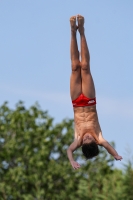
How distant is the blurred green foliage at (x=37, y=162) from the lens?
49750 millimetres

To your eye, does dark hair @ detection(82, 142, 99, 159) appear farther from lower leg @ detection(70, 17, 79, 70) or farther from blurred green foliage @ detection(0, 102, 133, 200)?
blurred green foliage @ detection(0, 102, 133, 200)

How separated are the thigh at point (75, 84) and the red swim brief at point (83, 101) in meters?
0.11

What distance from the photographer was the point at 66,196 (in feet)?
164

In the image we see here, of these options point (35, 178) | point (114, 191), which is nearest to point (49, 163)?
point (35, 178)

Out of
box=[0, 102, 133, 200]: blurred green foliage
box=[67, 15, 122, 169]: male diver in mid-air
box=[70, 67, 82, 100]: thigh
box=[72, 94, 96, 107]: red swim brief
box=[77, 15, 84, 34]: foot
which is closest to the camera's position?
box=[77, 15, 84, 34]: foot

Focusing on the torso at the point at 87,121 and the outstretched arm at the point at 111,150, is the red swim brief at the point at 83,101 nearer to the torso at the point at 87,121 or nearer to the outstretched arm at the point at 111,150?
the torso at the point at 87,121

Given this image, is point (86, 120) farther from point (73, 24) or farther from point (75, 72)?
point (73, 24)

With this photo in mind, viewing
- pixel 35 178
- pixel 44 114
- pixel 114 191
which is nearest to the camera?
pixel 114 191

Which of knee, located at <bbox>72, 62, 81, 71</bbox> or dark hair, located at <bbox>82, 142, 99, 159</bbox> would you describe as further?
knee, located at <bbox>72, 62, 81, 71</bbox>

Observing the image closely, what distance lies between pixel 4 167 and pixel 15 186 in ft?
5.90

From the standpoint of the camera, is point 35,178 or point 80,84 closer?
point 80,84

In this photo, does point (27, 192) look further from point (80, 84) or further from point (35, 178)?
point (80, 84)

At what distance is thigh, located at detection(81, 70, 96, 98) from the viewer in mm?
20953

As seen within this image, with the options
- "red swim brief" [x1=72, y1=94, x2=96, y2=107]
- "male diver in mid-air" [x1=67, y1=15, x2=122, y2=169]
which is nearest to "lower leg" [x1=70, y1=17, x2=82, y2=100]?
"male diver in mid-air" [x1=67, y1=15, x2=122, y2=169]
